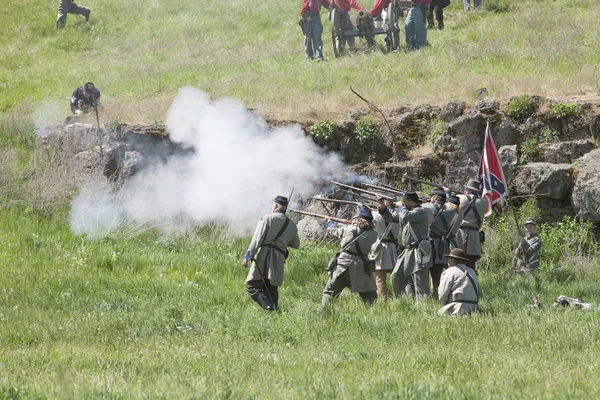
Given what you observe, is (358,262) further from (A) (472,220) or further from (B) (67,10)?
(B) (67,10)

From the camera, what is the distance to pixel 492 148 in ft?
46.0

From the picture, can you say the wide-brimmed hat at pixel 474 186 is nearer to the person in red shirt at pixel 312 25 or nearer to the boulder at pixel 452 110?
the boulder at pixel 452 110

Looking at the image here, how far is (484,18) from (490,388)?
21.3 metres

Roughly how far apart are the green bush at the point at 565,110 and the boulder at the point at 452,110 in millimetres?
1746

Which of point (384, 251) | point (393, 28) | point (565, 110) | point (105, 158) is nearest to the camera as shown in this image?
point (384, 251)

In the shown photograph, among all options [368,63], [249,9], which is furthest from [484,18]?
[249,9]

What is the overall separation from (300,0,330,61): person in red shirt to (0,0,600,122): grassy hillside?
0.43 meters

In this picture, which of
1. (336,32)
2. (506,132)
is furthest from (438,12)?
(506,132)

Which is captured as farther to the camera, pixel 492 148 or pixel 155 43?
pixel 155 43

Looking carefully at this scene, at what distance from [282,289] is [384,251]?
1.67 meters

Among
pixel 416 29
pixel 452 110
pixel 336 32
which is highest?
pixel 336 32

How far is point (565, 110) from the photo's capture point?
16312 millimetres

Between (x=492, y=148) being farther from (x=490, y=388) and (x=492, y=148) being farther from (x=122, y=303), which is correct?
(x=490, y=388)

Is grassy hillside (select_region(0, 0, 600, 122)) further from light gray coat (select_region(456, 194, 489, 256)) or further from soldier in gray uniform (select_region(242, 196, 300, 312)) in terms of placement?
soldier in gray uniform (select_region(242, 196, 300, 312))
